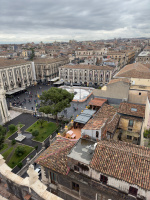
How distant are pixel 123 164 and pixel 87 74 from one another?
5992 cm

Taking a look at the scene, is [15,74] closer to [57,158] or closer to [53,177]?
[57,158]

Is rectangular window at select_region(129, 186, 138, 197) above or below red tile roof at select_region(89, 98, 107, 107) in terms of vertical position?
below

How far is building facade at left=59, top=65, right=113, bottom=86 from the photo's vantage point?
66400 mm

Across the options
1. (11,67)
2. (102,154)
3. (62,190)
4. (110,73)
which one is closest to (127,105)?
(102,154)

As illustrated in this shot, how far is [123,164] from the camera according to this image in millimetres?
11969

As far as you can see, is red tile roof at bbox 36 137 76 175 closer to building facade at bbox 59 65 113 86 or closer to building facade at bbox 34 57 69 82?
building facade at bbox 59 65 113 86

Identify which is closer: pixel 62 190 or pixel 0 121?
pixel 62 190

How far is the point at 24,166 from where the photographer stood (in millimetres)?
23828

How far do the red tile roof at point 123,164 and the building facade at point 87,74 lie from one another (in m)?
56.0

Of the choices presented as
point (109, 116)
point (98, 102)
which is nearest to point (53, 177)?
point (109, 116)

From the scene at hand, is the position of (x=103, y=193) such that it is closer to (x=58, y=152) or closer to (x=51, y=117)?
(x=58, y=152)

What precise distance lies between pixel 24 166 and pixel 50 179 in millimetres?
10542

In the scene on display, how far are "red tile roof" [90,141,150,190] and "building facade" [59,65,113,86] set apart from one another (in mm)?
56008

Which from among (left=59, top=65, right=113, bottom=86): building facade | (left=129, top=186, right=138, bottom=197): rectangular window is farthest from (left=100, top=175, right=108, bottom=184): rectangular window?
(left=59, top=65, right=113, bottom=86): building facade
